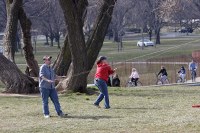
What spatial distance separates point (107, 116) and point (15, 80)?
9.33 m

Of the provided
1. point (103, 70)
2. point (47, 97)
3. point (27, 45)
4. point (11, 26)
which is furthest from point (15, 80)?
point (47, 97)

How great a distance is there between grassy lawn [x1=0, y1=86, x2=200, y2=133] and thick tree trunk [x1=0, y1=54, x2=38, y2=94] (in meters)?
2.57

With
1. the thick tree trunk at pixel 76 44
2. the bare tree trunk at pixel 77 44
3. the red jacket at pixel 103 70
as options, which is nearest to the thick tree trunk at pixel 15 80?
the bare tree trunk at pixel 77 44

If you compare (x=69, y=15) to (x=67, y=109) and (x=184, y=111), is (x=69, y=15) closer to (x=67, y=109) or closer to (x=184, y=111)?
(x=67, y=109)

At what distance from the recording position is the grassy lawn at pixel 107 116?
13.4 metres

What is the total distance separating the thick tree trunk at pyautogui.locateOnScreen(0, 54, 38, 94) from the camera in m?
24.4

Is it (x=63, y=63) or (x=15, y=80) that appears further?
(x=63, y=63)

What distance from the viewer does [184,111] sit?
1664cm

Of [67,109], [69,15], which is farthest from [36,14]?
[67,109]

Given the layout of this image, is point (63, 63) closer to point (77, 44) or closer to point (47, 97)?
point (77, 44)

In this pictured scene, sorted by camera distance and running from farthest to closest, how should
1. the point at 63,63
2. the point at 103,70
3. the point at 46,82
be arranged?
the point at 63,63
the point at 103,70
the point at 46,82

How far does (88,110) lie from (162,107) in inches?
90.6

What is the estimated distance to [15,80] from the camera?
24.5 meters

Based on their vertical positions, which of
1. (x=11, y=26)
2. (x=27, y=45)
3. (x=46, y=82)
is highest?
(x=11, y=26)
